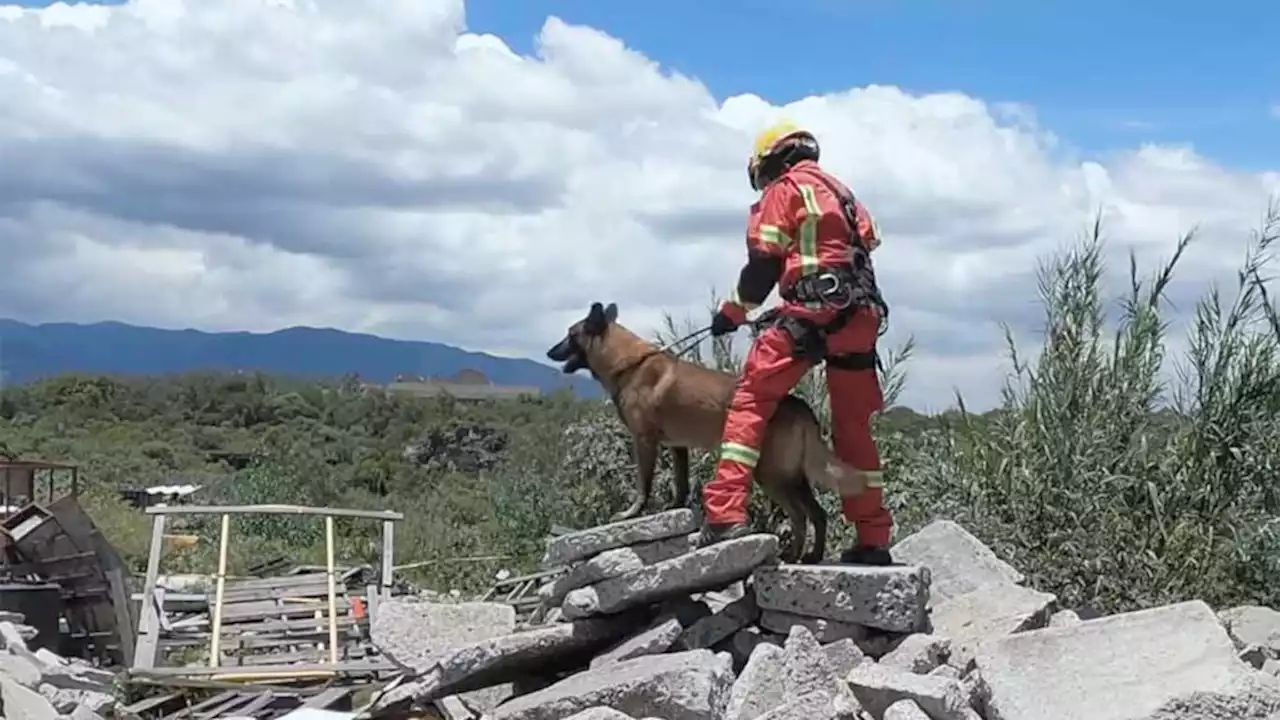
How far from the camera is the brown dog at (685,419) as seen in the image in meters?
6.51

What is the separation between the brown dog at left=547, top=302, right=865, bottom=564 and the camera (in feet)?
21.4

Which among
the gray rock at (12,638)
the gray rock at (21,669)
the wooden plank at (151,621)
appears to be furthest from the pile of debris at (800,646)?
the gray rock at (12,638)

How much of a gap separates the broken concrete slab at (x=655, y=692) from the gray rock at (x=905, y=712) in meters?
0.70

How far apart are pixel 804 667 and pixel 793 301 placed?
1517 millimetres

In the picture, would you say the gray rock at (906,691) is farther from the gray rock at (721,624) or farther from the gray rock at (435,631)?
the gray rock at (435,631)

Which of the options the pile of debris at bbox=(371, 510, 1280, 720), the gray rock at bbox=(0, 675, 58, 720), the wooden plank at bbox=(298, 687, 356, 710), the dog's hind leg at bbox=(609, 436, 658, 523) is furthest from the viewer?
the wooden plank at bbox=(298, 687, 356, 710)

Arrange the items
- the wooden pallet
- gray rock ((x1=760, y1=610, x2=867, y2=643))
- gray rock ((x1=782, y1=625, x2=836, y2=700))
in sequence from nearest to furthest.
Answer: gray rock ((x1=782, y1=625, x2=836, y2=700)) < gray rock ((x1=760, y1=610, x2=867, y2=643)) < the wooden pallet

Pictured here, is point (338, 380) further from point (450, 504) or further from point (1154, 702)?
point (1154, 702)

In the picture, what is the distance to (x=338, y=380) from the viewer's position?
4709 centimetres

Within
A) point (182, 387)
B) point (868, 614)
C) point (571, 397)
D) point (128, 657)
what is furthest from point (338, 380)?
point (868, 614)

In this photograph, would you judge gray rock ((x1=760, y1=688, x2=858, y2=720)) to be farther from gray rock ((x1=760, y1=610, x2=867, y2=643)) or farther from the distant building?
the distant building

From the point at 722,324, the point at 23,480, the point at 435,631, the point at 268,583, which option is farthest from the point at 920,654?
the point at 23,480

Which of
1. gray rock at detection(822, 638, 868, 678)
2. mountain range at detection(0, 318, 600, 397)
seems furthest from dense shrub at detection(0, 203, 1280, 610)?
mountain range at detection(0, 318, 600, 397)

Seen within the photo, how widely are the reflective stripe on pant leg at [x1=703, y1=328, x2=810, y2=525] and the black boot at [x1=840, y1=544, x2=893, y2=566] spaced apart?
64 centimetres
